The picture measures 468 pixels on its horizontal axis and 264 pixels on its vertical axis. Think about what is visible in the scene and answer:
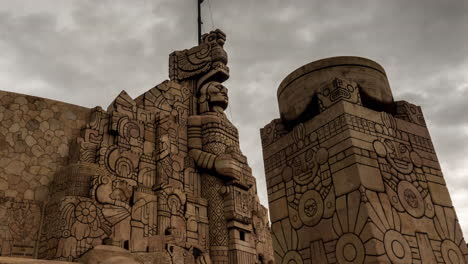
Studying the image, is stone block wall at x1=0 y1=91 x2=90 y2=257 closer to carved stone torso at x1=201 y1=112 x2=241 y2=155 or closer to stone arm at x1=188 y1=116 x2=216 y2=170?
stone arm at x1=188 y1=116 x2=216 y2=170

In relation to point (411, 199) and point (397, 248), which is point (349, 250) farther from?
point (411, 199)

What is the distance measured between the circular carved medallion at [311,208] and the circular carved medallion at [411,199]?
2.38 ft

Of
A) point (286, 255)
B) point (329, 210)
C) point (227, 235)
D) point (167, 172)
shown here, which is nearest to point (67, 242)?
point (167, 172)

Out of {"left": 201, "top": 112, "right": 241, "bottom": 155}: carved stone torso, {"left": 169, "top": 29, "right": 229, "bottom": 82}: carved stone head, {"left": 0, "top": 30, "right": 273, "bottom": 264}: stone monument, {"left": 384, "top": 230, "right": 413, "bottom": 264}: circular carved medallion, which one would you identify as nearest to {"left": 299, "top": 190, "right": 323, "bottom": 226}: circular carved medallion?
{"left": 384, "top": 230, "right": 413, "bottom": 264}: circular carved medallion

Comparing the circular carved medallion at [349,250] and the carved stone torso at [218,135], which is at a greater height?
the carved stone torso at [218,135]

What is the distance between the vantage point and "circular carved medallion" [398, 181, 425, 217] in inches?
148

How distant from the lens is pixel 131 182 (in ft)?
27.6

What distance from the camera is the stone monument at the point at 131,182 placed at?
7.14 m

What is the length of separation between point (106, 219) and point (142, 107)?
319 centimetres

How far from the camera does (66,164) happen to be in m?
8.20

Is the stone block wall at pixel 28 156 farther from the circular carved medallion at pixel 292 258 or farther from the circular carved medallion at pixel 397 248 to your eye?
the circular carved medallion at pixel 397 248

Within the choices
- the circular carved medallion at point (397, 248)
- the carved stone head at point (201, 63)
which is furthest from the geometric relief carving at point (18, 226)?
the circular carved medallion at point (397, 248)

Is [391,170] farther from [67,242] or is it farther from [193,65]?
[193,65]

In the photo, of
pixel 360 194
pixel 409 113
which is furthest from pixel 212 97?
pixel 360 194
